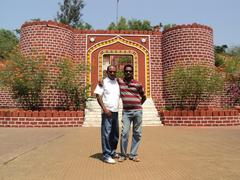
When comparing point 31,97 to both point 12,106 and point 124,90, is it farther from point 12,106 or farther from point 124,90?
point 124,90

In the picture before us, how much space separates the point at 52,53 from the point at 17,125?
4413 millimetres

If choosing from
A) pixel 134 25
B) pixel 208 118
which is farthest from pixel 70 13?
→ pixel 208 118

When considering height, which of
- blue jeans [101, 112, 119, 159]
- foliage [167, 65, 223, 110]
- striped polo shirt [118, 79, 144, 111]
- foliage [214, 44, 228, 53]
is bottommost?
blue jeans [101, 112, 119, 159]

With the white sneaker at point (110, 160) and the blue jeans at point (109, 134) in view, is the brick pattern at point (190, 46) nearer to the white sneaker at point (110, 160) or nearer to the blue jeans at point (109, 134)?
the blue jeans at point (109, 134)

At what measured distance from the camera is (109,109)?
12.6 feet

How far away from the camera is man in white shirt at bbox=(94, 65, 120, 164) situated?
3.82m

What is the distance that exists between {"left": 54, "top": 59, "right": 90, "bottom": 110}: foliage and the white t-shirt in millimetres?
6876

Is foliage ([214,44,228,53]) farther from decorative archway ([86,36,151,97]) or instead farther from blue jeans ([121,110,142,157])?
blue jeans ([121,110,142,157])

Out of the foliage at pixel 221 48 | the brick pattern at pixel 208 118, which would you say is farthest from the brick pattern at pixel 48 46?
the foliage at pixel 221 48

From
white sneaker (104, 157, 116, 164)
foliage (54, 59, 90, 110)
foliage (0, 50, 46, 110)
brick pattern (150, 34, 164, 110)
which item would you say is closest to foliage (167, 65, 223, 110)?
brick pattern (150, 34, 164, 110)

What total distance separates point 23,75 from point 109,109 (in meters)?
7.43

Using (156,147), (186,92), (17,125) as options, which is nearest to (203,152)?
(156,147)

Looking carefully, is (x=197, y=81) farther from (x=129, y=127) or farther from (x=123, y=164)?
(x=123, y=164)

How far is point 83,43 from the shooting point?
14.2 meters
